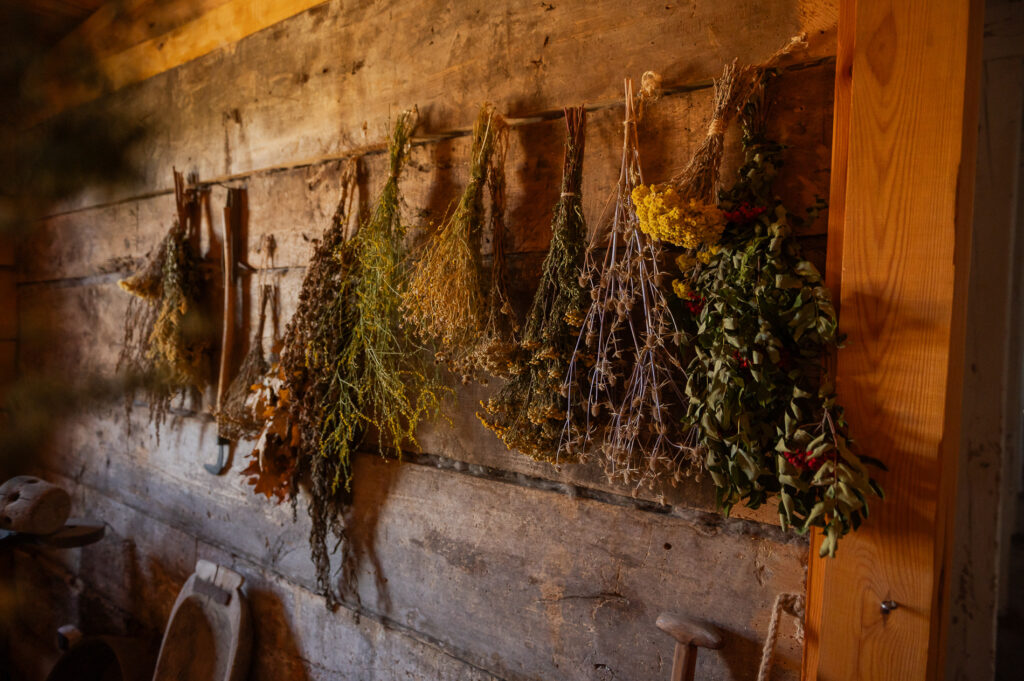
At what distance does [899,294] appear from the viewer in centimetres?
90

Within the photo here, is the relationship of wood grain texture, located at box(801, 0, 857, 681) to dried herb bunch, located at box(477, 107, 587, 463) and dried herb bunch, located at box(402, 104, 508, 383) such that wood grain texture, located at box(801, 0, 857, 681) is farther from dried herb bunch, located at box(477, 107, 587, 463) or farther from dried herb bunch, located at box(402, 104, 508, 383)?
dried herb bunch, located at box(402, 104, 508, 383)

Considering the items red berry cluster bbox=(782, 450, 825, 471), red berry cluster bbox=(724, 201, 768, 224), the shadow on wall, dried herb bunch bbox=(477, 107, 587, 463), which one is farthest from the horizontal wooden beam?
red berry cluster bbox=(782, 450, 825, 471)

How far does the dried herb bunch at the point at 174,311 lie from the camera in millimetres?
2020

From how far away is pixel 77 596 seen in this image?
279 cm

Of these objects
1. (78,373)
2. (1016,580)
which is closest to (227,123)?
(78,373)

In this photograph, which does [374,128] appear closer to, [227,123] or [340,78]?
[340,78]

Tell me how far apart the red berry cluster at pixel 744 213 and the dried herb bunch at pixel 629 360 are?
0.46 ft

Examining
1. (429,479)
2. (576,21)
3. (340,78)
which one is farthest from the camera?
(340,78)

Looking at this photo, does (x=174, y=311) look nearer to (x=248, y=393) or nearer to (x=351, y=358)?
(x=248, y=393)

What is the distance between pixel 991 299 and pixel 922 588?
122cm

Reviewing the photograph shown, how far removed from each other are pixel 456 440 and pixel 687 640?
692 millimetres

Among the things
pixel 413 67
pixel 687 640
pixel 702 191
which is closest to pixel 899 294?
pixel 702 191

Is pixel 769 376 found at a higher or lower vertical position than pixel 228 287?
lower

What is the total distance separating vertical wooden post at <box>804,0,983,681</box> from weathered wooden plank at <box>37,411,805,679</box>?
138 millimetres
